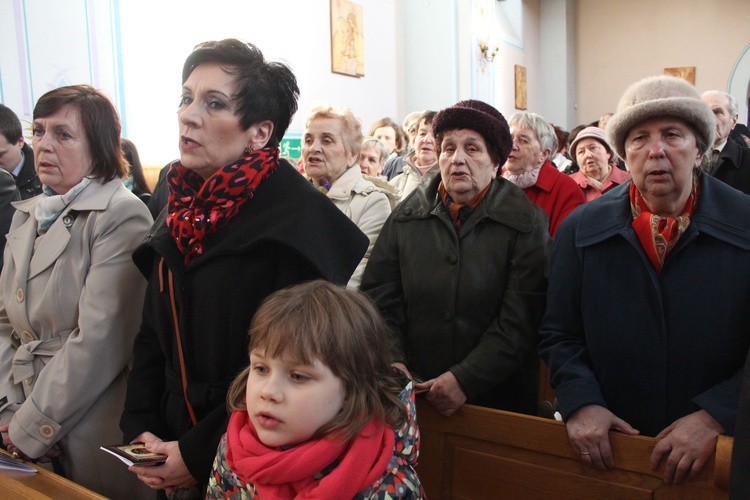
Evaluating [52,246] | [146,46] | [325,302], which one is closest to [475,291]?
[325,302]

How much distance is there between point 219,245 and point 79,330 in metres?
0.69

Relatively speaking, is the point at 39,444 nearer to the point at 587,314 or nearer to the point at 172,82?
the point at 587,314

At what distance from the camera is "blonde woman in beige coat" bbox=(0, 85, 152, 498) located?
2.20m

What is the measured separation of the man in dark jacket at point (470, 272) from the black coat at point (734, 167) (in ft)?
6.41

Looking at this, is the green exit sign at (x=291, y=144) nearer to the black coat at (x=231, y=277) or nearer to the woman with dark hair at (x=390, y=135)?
the woman with dark hair at (x=390, y=135)

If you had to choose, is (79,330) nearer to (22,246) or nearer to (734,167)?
(22,246)

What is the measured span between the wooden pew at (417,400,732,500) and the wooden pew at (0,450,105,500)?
3.24ft

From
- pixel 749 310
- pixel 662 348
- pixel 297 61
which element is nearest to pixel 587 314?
pixel 662 348

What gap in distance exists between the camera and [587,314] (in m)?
2.11

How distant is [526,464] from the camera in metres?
2.00

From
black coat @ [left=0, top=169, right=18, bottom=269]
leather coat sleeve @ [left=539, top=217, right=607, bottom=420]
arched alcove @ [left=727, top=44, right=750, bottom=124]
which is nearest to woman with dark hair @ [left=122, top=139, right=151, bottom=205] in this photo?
black coat @ [left=0, top=169, right=18, bottom=269]

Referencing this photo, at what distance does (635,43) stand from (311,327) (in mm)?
15079

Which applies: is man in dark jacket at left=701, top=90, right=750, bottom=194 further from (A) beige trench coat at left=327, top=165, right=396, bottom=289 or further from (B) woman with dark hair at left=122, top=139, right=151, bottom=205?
(B) woman with dark hair at left=122, top=139, right=151, bottom=205

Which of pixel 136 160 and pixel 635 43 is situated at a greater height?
pixel 635 43
